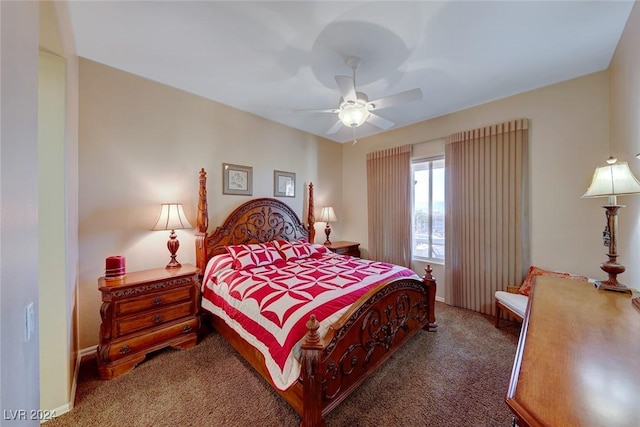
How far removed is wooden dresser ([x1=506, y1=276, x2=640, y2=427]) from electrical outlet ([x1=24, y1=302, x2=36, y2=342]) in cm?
149

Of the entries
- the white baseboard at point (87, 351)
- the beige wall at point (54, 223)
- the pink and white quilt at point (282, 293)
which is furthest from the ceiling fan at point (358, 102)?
the white baseboard at point (87, 351)

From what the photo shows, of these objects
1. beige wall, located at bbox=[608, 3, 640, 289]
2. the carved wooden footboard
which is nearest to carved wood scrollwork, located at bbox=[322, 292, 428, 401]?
the carved wooden footboard

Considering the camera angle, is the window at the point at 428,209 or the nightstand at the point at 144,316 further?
the window at the point at 428,209

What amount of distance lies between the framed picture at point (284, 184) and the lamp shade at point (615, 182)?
336 centimetres

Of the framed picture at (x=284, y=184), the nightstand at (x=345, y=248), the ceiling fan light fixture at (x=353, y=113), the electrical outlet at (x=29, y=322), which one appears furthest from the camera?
the nightstand at (x=345, y=248)

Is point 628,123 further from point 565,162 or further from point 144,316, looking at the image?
point 144,316

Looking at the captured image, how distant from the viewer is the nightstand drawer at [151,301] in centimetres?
206

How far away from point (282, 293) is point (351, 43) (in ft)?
7.24

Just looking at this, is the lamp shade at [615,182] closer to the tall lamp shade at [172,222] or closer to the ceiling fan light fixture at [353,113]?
the ceiling fan light fixture at [353,113]

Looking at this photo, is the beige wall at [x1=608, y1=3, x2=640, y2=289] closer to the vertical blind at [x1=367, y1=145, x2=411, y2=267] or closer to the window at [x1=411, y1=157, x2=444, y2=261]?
the window at [x1=411, y1=157, x2=444, y2=261]

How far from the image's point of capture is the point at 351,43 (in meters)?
2.07

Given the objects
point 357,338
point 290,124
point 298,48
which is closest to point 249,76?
point 298,48

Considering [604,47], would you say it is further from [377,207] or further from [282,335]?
[282,335]

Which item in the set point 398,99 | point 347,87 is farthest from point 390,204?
point 347,87
